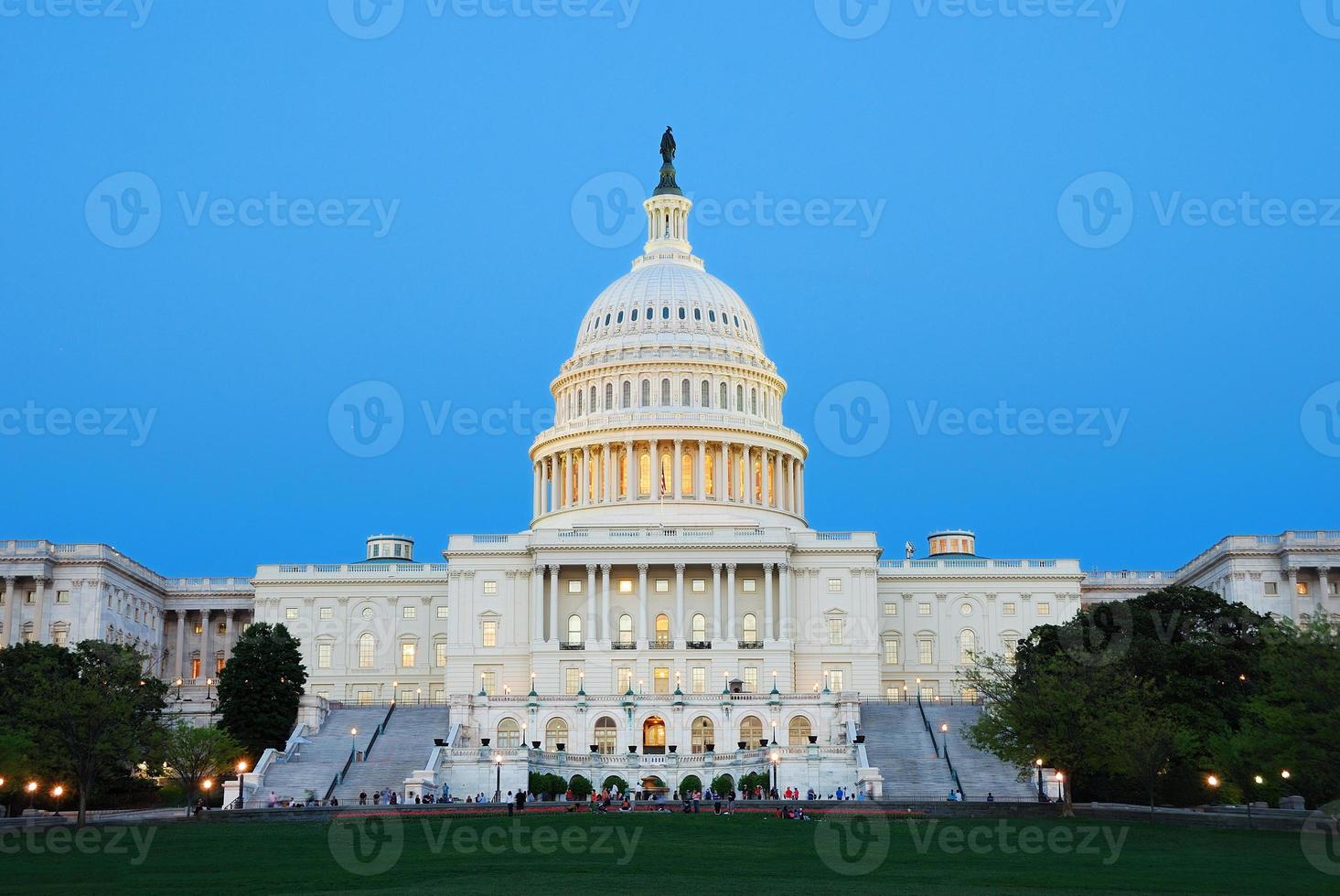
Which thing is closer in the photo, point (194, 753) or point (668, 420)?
point (194, 753)

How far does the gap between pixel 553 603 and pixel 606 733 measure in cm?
1637

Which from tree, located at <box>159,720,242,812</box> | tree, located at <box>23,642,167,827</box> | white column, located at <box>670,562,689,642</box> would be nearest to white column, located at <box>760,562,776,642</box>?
white column, located at <box>670,562,689,642</box>

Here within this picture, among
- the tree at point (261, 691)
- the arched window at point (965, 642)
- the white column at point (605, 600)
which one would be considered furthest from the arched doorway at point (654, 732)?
the arched window at point (965, 642)

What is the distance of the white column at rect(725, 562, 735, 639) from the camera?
113m

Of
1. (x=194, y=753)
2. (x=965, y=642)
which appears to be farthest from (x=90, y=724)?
(x=965, y=642)

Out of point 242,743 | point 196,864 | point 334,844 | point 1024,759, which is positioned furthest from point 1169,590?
point 196,864

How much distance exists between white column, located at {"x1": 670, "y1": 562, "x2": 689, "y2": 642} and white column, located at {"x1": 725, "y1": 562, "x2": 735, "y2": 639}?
9.73 feet

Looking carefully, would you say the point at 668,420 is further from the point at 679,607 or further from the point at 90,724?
the point at 90,724

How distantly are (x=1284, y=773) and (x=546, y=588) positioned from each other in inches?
2387

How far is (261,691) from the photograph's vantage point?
3839 inches

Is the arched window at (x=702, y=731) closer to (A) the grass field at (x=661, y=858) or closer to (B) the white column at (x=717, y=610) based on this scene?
(B) the white column at (x=717, y=610)

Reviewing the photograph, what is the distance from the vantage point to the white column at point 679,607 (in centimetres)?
11367

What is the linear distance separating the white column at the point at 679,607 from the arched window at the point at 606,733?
15.4 metres

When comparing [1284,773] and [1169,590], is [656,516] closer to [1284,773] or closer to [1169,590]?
[1169,590]
